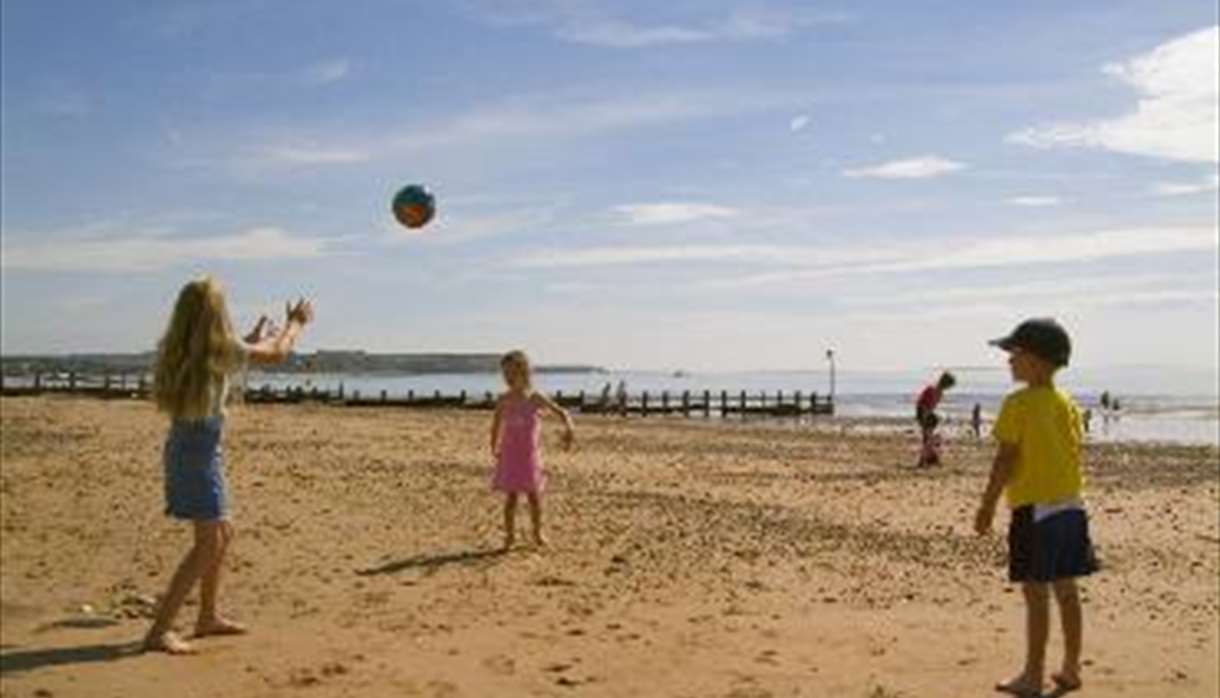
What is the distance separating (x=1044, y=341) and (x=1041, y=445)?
0.53 meters

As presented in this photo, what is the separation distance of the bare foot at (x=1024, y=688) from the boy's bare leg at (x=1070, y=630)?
28 centimetres

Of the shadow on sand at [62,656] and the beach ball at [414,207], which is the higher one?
the beach ball at [414,207]

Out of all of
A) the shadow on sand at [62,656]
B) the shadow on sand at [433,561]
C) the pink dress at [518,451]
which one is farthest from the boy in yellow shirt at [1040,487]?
the pink dress at [518,451]

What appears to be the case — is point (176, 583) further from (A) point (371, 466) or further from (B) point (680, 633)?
(A) point (371, 466)

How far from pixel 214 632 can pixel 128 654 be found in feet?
2.13

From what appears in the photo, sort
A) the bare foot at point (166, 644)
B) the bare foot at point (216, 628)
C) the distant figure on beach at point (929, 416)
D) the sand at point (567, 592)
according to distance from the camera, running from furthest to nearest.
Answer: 1. the distant figure on beach at point (929, 416)
2. the bare foot at point (216, 628)
3. the bare foot at point (166, 644)
4. the sand at point (567, 592)

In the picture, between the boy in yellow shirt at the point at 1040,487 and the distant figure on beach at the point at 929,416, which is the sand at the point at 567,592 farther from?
the distant figure on beach at the point at 929,416

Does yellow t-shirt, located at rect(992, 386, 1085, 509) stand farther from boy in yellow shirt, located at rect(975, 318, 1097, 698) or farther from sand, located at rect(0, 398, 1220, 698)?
sand, located at rect(0, 398, 1220, 698)

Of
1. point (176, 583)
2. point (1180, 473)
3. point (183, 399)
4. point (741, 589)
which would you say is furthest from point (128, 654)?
point (1180, 473)

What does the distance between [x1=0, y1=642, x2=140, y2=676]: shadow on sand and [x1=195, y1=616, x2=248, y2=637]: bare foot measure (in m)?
0.37

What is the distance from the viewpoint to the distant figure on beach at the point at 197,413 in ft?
26.9

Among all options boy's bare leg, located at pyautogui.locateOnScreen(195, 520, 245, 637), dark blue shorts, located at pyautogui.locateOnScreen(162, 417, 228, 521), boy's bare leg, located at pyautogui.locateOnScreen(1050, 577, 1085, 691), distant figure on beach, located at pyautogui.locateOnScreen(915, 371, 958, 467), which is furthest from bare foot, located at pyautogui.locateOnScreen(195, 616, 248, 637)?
distant figure on beach, located at pyautogui.locateOnScreen(915, 371, 958, 467)

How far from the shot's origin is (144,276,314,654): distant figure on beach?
8211mm

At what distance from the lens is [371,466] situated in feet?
70.8
